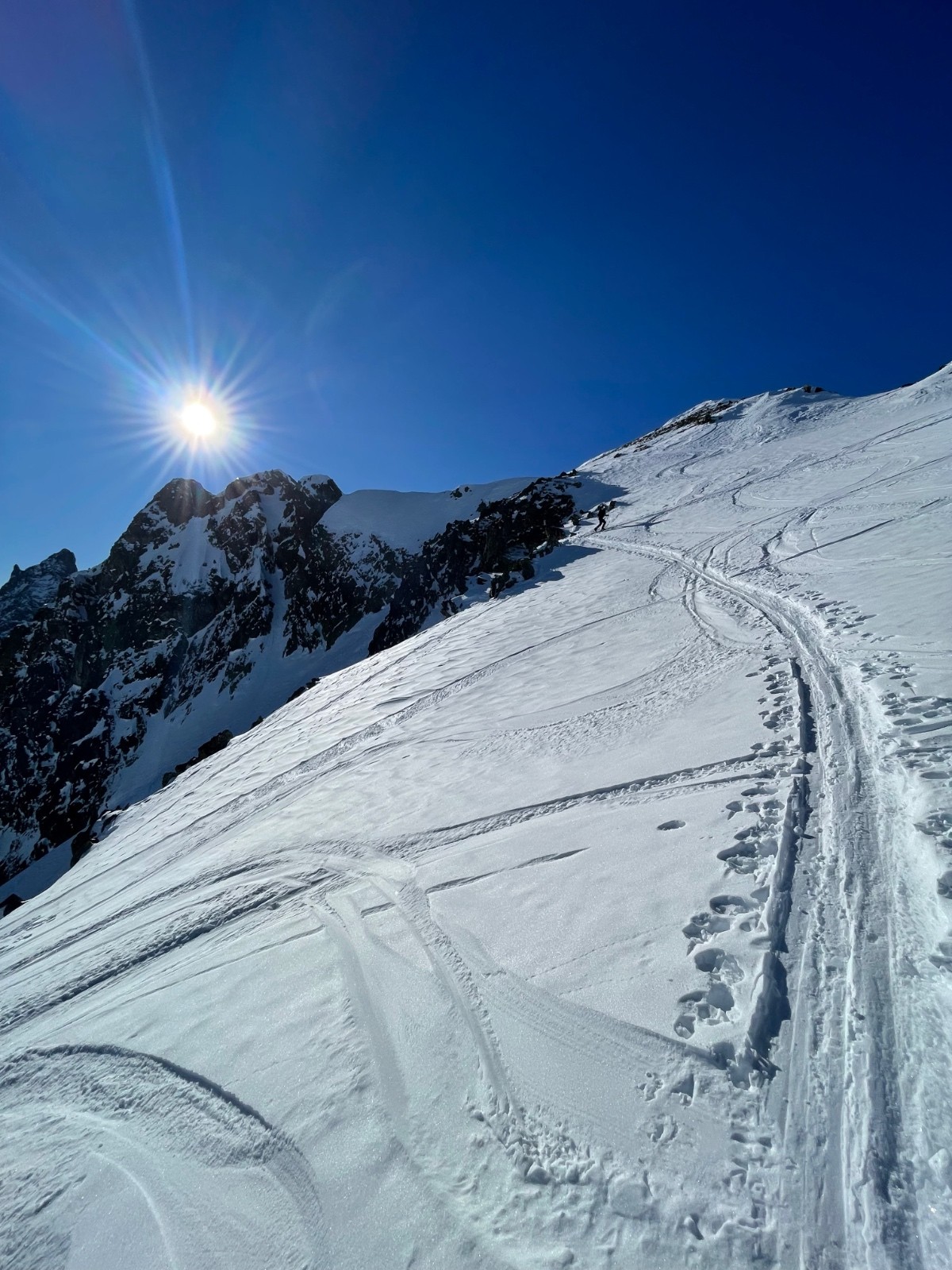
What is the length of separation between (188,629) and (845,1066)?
70677mm

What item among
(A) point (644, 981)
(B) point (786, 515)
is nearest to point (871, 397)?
(B) point (786, 515)

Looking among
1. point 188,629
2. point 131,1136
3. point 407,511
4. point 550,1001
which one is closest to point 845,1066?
point 550,1001

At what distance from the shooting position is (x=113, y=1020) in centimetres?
497

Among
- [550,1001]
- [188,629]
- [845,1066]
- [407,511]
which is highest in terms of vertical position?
[407,511]

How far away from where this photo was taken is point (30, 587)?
11694cm

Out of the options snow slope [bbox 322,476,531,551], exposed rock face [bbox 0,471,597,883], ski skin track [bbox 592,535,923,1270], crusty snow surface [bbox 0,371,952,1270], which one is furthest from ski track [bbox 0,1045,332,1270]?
snow slope [bbox 322,476,531,551]

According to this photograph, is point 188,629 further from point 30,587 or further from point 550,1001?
point 30,587

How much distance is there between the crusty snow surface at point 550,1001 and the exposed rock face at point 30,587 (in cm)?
13387

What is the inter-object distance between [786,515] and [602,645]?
1111 centimetres

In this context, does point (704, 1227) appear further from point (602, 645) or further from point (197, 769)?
point (197, 769)

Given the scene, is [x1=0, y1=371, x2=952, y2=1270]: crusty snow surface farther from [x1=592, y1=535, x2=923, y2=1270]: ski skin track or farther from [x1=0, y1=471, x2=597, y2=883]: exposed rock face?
[x1=0, y1=471, x2=597, y2=883]: exposed rock face

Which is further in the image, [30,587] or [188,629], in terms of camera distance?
[30,587]

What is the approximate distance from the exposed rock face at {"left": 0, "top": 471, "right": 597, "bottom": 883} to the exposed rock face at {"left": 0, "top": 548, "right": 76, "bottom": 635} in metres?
59.3

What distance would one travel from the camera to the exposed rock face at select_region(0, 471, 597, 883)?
1799 inches
